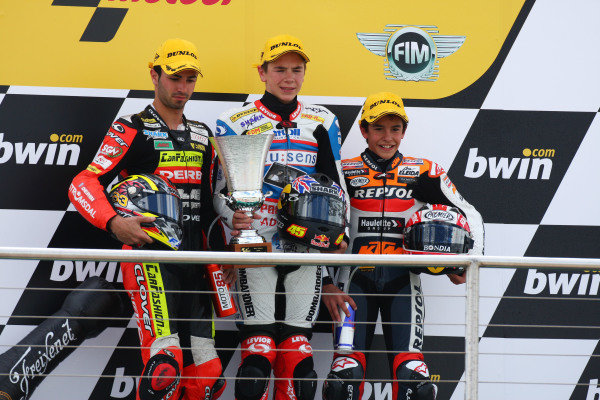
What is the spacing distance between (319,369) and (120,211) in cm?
138

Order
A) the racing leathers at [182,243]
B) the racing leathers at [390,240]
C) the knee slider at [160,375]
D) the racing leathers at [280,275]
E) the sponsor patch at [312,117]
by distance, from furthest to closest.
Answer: the sponsor patch at [312,117]
the racing leathers at [390,240]
the racing leathers at [280,275]
the racing leathers at [182,243]
the knee slider at [160,375]

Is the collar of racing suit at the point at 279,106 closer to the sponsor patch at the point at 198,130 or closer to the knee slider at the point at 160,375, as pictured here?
the sponsor patch at the point at 198,130

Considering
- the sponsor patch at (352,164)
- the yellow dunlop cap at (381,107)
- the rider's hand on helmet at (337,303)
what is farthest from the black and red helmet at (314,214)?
the yellow dunlop cap at (381,107)

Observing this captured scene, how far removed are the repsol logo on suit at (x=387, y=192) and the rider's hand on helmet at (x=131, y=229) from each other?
39.6 inches

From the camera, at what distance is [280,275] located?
317 cm

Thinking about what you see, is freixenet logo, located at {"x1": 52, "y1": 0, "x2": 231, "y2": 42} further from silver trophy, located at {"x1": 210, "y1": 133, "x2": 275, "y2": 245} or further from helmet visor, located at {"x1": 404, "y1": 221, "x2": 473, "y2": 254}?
helmet visor, located at {"x1": 404, "y1": 221, "x2": 473, "y2": 254}

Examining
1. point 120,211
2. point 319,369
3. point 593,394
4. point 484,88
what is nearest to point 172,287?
point 120,211

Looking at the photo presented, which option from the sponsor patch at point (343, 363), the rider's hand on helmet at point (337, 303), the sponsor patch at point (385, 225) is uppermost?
the sponsor patch at point (385, 225)

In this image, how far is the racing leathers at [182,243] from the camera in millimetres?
2908

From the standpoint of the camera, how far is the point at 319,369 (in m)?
3.67

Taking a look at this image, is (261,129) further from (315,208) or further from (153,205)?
(153,205)

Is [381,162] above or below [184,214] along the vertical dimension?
above

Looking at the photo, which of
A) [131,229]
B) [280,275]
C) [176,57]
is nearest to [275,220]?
[280,275]

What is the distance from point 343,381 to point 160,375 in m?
0.75
